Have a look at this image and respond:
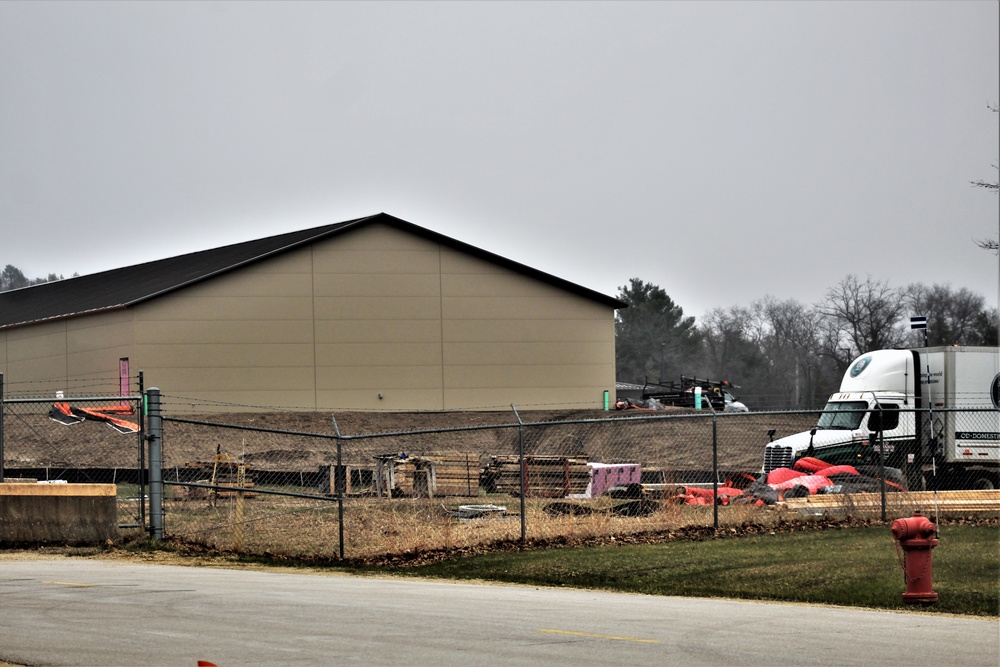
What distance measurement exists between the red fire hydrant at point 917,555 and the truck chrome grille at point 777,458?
16.2m

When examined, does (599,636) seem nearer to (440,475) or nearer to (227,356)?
(440,475)

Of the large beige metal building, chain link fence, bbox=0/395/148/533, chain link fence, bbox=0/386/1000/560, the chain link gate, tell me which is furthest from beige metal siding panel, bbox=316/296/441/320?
the chain link gate

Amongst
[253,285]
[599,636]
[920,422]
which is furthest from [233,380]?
[599,636]

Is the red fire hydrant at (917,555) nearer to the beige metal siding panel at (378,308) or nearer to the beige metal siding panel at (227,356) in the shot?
the beige metal siding panel at (227,356)

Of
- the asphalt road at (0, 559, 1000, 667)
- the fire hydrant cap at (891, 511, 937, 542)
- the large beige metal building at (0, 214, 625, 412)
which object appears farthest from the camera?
the large beige metal building at (0, 214, 625, 412)

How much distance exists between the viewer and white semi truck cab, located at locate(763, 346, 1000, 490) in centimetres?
2762

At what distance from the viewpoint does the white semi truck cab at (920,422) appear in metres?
27.6

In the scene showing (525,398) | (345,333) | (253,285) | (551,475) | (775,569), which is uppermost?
(253,285)

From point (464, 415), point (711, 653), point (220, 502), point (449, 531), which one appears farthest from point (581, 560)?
point (464, 415)

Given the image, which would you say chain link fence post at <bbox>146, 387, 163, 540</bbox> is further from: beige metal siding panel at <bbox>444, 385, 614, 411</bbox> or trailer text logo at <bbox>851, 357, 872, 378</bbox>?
beige metal siding panel at <bbox>444, 385, 614, 411</bbox>

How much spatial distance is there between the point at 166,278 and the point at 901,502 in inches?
1587

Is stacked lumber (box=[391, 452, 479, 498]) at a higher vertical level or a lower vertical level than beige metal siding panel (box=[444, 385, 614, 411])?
lower

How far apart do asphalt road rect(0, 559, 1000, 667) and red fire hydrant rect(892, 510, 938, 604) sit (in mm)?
721

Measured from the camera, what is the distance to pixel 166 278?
5459cm
